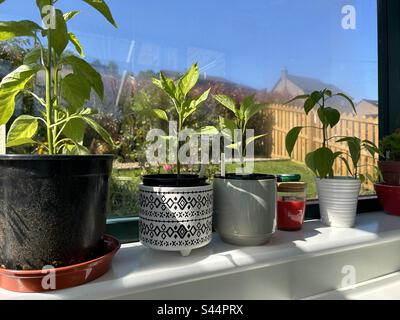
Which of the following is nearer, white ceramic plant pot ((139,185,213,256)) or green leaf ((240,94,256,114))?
white ceramic plant pot ((139,185,213,256))

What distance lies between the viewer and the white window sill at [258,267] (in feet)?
1.82

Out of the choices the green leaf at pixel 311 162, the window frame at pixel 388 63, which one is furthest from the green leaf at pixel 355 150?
the window frame at pixel 388 63

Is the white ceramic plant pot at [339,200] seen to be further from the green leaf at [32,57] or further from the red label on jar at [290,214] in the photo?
the green leaf at [32,57]

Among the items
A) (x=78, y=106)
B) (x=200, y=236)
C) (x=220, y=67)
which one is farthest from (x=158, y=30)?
(x=200, y=236)

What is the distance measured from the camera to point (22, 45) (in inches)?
27.6

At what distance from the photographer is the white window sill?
556mm

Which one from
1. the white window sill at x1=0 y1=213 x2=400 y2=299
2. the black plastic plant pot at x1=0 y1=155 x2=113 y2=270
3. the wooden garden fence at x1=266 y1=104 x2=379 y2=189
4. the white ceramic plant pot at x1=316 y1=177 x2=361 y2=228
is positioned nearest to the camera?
the black plastic plant pot at x1=0 y1=155 x2=113 y2=270

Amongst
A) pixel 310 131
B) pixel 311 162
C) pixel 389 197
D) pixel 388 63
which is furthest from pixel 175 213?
pixel 388 63

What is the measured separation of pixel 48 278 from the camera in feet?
1.52

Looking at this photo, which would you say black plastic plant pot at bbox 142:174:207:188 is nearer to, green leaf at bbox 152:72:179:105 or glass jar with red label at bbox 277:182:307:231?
green leaf at bbox 152:72:179:105

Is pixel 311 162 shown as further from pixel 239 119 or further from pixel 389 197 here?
pixel 389 197

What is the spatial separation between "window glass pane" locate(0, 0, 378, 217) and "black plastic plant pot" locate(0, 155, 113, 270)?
32 cm

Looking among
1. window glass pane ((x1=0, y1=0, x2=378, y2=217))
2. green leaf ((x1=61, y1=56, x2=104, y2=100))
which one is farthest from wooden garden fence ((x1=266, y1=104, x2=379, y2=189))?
green leaf ((x1=61, y1=56, x2=104, y2=100))
